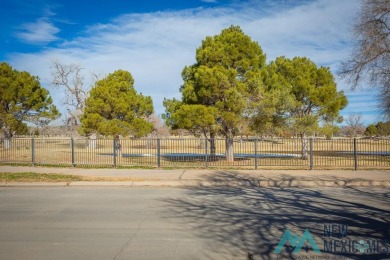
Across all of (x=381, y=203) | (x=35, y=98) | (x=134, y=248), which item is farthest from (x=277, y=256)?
(x=35, y=98)

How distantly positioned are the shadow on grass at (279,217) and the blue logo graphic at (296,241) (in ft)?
0.22

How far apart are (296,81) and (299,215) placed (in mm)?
18507

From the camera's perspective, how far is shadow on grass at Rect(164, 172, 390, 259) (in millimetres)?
4969

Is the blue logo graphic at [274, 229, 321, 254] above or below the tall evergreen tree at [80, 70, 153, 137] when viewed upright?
below

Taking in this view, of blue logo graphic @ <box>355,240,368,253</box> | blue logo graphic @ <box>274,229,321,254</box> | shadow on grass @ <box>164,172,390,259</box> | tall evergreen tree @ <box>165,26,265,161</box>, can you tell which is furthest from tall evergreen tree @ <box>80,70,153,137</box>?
blue logo graphic @ <box>355,240,368,253</box>

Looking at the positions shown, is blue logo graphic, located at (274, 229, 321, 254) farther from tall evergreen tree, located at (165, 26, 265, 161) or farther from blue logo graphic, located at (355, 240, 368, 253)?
tall evergreen tree, located at (165, 26, 265, 161)

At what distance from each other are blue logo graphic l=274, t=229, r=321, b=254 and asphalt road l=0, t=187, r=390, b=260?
84 millimetres

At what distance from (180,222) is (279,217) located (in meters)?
2.21

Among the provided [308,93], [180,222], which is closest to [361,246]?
[180,222]

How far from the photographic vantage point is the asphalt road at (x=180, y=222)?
489cm

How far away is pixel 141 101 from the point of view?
28.4m

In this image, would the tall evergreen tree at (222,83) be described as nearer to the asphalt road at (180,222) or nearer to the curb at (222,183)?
the curb at (222,183)

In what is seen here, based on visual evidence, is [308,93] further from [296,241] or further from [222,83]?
[296,241]

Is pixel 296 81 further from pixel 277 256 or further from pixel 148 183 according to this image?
pixel 277 256
